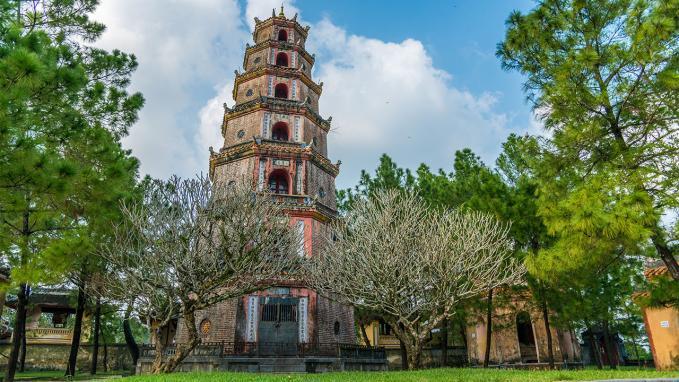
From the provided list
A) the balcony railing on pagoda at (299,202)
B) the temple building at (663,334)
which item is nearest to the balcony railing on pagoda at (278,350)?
the balcony railing on pagoda at (299,202)

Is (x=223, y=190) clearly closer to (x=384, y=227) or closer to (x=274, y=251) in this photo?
(x=274, y=251)

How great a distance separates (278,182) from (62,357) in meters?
17.1

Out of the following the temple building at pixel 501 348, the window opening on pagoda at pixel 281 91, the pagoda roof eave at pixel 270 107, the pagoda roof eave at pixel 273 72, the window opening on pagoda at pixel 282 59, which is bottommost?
the temple building at pixel 501 348

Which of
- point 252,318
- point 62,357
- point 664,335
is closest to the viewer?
point 664,335

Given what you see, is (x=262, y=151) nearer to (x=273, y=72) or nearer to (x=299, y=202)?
(x=299, y=202)

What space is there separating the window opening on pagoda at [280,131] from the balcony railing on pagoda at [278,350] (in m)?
10.6

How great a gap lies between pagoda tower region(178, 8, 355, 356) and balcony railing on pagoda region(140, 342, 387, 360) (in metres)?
0.07

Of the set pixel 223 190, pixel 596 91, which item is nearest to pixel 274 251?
pixel 223 190

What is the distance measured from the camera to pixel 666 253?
895cm

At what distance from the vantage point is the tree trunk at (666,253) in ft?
28.4

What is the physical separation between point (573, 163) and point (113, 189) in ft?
35.8

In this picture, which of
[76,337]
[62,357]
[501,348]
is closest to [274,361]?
[76,337]

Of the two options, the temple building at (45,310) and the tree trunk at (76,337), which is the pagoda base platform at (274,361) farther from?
the temple building at (45,310)

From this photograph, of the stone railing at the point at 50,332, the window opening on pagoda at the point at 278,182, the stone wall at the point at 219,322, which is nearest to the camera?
the stone wall at the point at 219,322
